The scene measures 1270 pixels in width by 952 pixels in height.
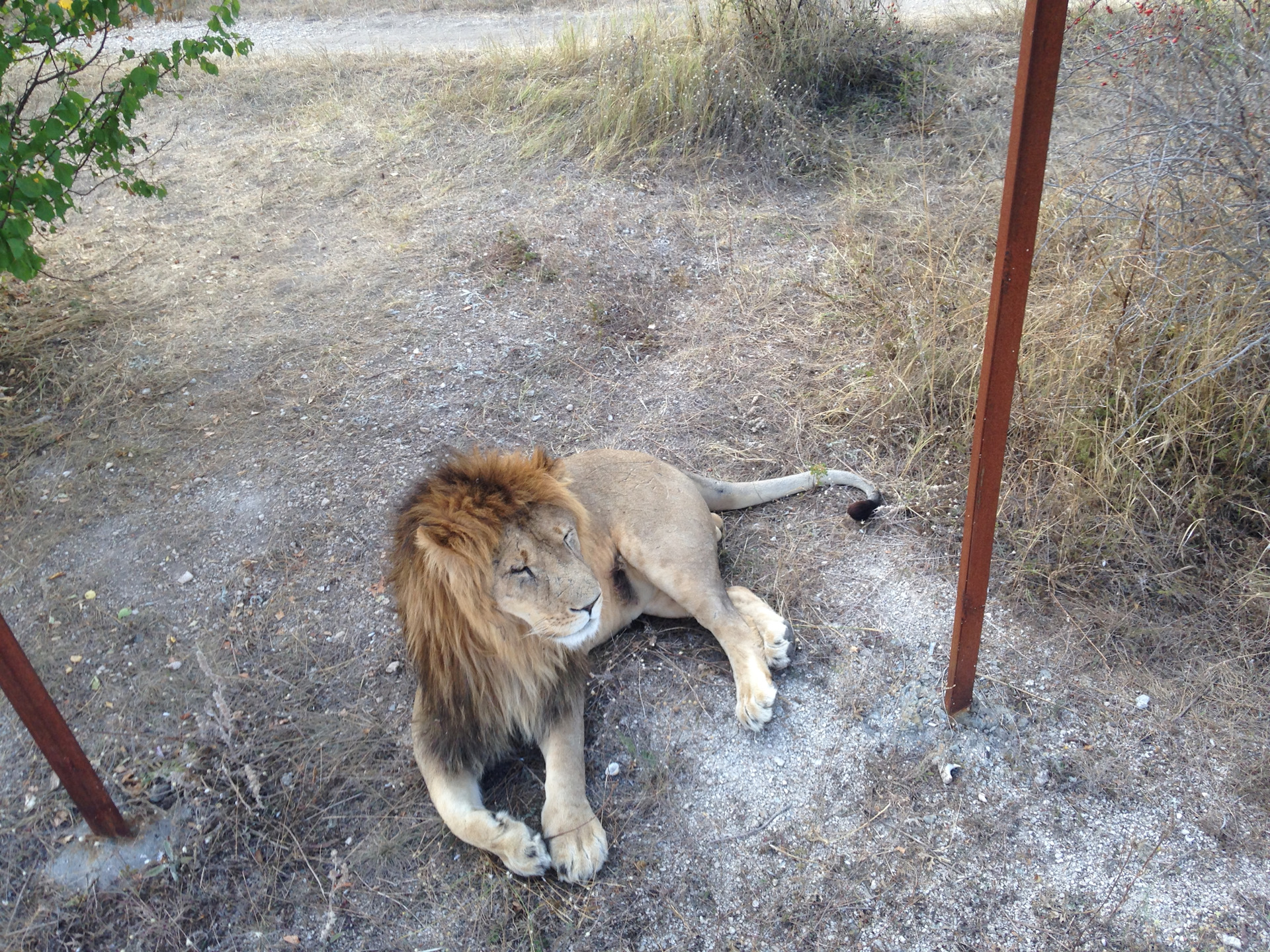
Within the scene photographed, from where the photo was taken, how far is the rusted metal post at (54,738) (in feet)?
6.58

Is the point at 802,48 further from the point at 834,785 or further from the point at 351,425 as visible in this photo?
the point at 834,785

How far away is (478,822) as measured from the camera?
7.38 feet

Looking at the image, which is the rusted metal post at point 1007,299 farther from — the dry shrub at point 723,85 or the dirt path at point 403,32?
the dirt path at point 403,32

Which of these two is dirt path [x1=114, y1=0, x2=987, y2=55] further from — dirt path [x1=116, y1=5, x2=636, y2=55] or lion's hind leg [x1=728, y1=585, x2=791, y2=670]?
lion's hind leg [x1=728, y1=585, x2=791, y2=670]

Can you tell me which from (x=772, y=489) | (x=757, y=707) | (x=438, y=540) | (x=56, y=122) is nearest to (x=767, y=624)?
(x=757, y=707)

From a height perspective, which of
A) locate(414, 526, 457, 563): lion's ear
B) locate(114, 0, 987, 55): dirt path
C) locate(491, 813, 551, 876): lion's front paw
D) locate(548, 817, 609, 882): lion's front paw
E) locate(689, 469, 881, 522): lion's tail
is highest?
locate(114, 0, 987, 55): dirt path

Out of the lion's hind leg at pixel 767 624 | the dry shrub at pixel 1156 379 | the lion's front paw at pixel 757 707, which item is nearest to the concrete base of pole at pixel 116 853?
the lion's front paw at pixel 757 707

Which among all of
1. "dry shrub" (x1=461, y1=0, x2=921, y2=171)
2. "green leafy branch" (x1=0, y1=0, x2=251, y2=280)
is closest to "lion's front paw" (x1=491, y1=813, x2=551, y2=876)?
"green leafy branch" (x1=0, y1=0, x2=251, y2=280)

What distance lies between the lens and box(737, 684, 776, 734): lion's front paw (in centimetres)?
253

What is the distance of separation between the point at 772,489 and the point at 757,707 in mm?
1002

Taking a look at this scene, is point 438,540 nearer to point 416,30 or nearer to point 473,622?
point 473,622

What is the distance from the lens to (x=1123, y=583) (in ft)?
9.16

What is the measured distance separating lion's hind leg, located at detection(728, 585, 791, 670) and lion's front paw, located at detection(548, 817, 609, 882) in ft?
2.42

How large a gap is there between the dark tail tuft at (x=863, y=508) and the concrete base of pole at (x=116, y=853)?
220 centimetres
